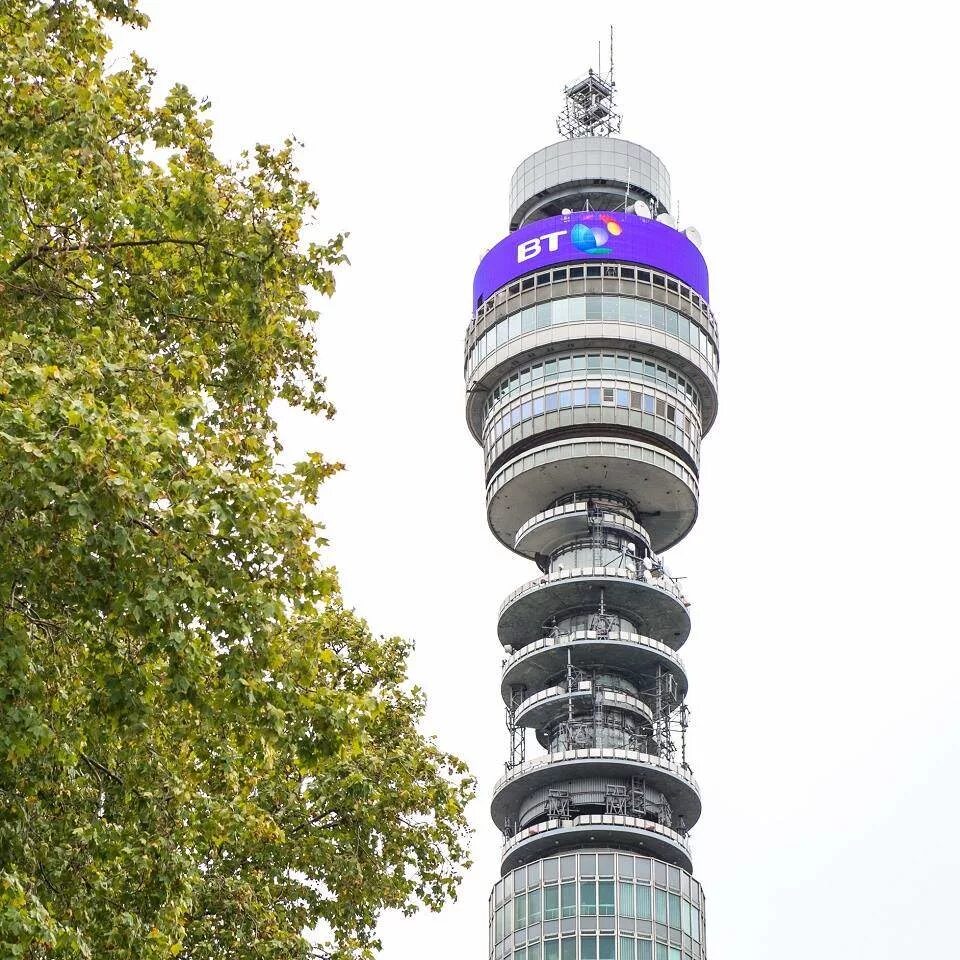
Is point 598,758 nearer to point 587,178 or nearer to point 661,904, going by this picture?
point 661,904

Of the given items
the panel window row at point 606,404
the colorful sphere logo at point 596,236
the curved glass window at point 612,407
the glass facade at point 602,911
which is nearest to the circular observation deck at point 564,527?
the curved glass window at point 612,407

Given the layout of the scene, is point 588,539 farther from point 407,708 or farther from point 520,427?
point 407,708

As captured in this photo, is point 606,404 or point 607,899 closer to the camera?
point 607,899

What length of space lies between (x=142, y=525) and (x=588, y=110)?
10569 cm

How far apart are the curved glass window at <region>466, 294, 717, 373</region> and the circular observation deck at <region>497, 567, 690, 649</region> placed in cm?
1570

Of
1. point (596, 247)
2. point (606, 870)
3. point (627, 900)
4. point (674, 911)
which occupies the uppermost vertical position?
point (596, 247)

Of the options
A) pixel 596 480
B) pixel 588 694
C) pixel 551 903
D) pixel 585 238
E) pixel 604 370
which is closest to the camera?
pixel 551 903

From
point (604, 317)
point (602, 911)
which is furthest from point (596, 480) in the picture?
point (602, 911)

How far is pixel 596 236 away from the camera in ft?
339

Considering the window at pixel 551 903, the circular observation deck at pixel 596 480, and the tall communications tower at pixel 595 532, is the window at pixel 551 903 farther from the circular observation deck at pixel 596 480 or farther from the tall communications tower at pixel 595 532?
the circular observation deck at pixel 596 480

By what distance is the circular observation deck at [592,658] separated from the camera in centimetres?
9519

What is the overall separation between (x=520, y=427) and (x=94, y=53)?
7650cm

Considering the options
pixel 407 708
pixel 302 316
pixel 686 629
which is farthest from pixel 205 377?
pixel 686 629

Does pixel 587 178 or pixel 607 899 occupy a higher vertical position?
pixel 587 178
